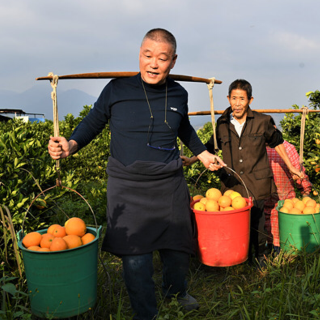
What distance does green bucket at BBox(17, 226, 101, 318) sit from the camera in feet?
6.88

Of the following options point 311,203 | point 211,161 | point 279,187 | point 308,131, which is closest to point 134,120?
point 211,161

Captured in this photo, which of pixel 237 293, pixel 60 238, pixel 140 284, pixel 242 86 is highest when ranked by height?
pixel 242 86

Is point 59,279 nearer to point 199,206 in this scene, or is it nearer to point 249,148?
point 199,206

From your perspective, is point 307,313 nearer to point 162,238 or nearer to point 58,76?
point 162,238

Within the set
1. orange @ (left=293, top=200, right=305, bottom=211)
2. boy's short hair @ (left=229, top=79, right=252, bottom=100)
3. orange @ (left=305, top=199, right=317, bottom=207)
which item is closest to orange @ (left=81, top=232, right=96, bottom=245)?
boy's short hair @ (left=229, top=79, right=252, bottom=100)

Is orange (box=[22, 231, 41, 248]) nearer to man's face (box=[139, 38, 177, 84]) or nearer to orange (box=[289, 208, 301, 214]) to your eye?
man's face (box=[139, 38, 177, 84])

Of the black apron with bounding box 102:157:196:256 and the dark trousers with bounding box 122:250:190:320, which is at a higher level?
the black apron with bounding box 102:157:196:256

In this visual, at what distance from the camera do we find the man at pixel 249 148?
356 cm

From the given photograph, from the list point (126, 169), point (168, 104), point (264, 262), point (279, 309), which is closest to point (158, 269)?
point (264, 262)

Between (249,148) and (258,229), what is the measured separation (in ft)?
2.86

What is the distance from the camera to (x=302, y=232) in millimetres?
3584

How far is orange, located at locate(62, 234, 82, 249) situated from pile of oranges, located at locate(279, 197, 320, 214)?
2339mm

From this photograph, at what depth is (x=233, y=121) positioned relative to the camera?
3.71 metres

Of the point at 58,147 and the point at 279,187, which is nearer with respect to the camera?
the point at 58,147
